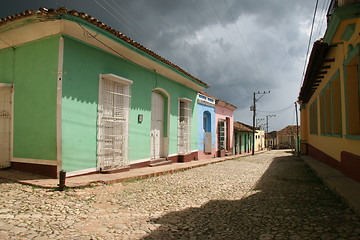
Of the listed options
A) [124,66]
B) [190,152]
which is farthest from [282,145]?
[124,66]

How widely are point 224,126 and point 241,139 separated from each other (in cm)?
1015

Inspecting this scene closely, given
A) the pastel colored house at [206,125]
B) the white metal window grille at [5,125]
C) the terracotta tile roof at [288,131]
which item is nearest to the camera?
the white metal window grille at [5,125]

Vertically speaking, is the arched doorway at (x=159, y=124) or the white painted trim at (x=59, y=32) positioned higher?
the white painted trim at (x=59, y=32)

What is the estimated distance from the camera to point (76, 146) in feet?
18.6

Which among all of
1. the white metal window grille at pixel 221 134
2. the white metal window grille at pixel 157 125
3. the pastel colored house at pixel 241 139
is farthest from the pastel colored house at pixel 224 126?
the white metal window grille at pixel 157 125

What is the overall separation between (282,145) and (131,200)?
1850 inches

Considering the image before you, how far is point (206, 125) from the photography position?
15.0 meters

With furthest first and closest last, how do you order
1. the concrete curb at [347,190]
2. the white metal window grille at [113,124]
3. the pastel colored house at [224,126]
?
the pastel colored house at [224,126]
the white metal window grille at [113,124]
the concrete curb at [347,190]

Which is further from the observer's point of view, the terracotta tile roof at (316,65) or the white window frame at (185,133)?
the white window frame at (185,133)

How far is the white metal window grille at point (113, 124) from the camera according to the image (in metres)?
6.41

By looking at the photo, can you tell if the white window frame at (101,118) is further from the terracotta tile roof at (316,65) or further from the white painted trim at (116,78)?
the terracotta tile roof at (316,65)

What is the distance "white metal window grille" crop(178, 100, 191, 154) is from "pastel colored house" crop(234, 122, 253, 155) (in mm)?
13007

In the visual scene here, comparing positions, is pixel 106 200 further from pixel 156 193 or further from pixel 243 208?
pixel 243 208

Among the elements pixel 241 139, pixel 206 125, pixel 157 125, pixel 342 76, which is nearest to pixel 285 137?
pixel 241 139
